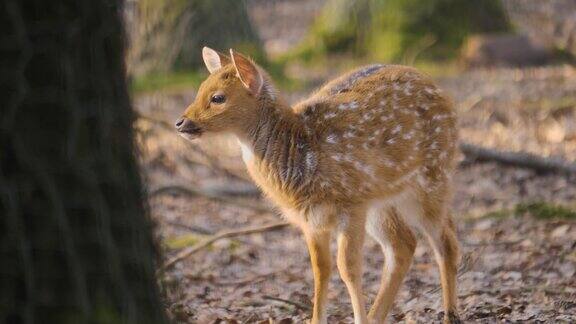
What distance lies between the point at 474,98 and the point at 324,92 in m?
6.21

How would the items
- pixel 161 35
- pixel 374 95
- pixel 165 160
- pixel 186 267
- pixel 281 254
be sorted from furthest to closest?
1. pixel 161 35
2. pixel 165 160
3. pixel 281 254
4. pixel 186 267
5. pixel 374 95

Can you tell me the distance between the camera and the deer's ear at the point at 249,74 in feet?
18.2

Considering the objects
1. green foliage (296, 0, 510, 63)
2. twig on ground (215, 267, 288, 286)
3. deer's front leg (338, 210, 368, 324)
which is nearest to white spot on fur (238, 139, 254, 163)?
deer's front leg (338, 210, 368, 324)

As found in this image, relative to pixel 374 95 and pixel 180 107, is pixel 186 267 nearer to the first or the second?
pixel 374 95

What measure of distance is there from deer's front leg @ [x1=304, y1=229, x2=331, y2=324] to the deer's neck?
0.87 feet

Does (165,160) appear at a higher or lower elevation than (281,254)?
higher

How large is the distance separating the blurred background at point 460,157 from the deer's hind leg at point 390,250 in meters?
0.23

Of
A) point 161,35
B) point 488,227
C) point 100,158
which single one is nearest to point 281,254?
point 488,227

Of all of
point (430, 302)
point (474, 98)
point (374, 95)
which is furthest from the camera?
point (474, 98)

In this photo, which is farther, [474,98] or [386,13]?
[386,13]

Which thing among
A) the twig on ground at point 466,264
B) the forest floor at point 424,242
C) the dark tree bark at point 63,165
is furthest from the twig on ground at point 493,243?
the dark tree bark at point 63,165

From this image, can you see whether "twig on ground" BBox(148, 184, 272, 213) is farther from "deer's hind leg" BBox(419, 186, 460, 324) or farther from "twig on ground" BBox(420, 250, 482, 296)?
"deer's hind leg" BBox(419, 186, 460, 324)

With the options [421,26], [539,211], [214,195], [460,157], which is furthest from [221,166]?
[421,26]

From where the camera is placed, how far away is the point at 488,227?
7980 millimetres
